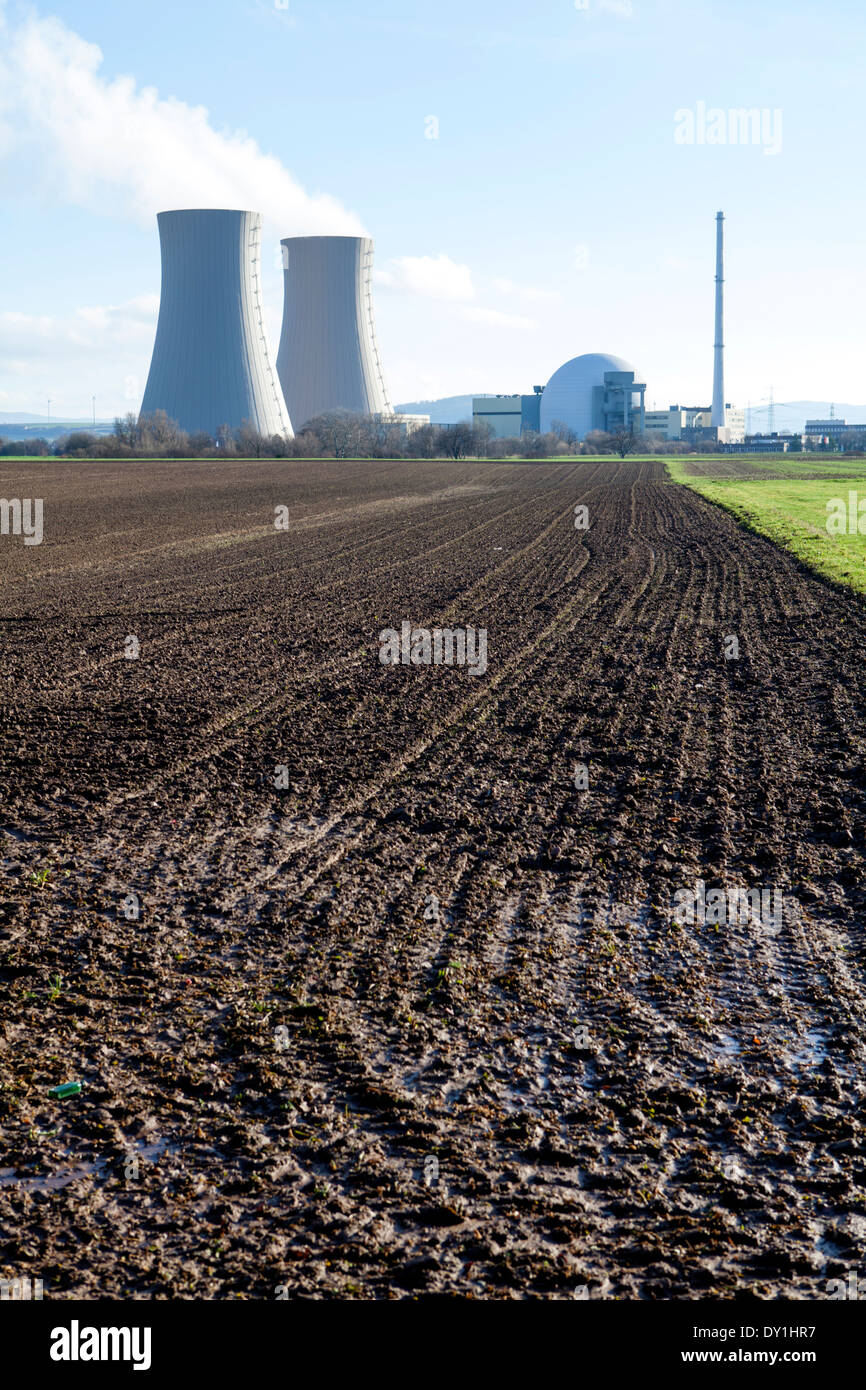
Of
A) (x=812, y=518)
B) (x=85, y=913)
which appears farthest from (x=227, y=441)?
(x=85, y=913)

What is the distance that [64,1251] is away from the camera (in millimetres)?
3490

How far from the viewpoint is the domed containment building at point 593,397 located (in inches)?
5187

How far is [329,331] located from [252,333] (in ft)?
34.3

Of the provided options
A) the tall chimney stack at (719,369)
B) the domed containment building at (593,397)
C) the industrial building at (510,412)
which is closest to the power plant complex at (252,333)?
the domed containment building at (593,397)

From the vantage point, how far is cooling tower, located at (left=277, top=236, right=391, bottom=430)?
256 ft

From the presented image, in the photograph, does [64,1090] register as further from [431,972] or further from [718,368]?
[718,368]

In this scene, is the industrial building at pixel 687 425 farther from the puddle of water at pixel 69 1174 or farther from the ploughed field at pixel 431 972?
the puddle of water at pixel 69 1174

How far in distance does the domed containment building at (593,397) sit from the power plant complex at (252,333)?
3634 cm

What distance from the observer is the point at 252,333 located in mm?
73375

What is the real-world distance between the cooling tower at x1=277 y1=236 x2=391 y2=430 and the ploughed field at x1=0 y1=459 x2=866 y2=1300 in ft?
232

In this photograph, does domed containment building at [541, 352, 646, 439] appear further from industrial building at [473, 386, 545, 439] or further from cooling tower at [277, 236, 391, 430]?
cooling tower at [277, 236, 391, 430]

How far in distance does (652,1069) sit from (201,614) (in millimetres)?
11798

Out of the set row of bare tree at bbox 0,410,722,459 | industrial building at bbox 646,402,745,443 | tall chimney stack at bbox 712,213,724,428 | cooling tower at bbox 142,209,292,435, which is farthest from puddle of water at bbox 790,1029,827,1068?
tall chimney stack at bbox 712,213,724,428
